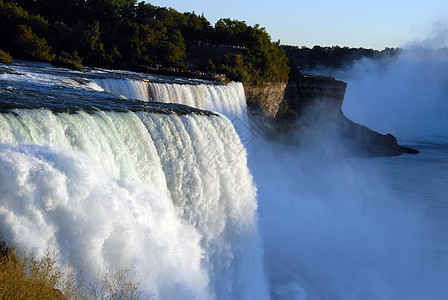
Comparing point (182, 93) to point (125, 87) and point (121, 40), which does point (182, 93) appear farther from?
point (121, 40)

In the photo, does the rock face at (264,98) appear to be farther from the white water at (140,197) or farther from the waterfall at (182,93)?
the white water at (140,197)

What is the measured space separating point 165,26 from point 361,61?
5341cm

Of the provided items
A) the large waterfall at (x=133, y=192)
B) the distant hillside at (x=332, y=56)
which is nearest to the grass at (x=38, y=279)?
the large waterfall at (x=133, y=192)

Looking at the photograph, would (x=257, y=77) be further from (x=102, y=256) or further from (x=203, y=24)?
(x=102, y=256)

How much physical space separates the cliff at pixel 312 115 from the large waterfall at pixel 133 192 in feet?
62.5

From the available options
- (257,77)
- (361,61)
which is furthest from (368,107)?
(257,77)

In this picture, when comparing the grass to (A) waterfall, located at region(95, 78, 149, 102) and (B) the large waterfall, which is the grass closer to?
(B) the large waterfall

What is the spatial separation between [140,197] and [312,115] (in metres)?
32.1

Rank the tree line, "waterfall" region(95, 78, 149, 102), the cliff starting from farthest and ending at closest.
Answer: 1. the cliff
2. the tree line
3. "waterfall" region(95, 78, 149, 102)

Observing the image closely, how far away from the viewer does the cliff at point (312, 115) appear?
3206 cm

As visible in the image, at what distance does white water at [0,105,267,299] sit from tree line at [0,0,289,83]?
52.0ft

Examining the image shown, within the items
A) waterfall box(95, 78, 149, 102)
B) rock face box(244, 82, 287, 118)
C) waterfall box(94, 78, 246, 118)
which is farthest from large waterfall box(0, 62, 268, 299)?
rock face box(244, 82, 287, 118)

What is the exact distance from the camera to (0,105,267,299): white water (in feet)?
19.1

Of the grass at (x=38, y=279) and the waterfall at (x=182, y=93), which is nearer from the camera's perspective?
the grass at (x=38, y=279)
